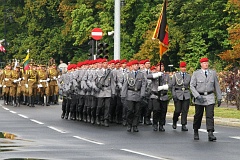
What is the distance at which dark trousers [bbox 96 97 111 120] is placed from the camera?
29.1 metres

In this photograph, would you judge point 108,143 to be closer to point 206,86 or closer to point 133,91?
point 206,86

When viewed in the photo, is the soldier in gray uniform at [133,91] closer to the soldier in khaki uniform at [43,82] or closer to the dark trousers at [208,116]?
the dark trousers at [208,116]

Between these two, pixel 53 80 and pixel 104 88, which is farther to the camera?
pixel 53 80

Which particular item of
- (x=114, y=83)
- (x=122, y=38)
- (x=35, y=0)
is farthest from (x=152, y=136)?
(x=35, y=0)

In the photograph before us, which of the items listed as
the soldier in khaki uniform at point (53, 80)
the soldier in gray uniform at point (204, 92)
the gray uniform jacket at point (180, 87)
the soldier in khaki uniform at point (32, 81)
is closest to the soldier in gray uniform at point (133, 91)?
the gray uniform jacket at point (180, 87)

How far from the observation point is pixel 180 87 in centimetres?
2727

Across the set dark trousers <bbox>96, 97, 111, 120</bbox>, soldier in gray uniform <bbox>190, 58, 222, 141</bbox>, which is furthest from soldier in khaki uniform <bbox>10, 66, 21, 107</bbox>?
soldier in gray uniform <bbox>190, 58, 222, 141</bbox>

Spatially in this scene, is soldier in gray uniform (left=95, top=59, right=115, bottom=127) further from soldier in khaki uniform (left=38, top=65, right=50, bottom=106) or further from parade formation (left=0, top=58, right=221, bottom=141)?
soldier in khaki uniform (left=38, top=65, right=50, bottom=106)

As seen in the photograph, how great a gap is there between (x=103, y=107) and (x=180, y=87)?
139 inches

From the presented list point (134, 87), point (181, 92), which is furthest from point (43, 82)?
point (134, 87)

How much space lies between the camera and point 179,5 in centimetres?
7488

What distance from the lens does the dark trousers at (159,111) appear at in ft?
88.6

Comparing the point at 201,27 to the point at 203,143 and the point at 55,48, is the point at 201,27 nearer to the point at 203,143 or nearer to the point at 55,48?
the point at 55,48

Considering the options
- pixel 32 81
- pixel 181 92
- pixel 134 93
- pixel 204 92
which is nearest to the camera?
pixel 204 92
